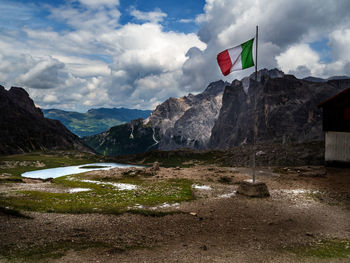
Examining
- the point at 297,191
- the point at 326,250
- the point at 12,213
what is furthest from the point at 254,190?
the point at 12,213

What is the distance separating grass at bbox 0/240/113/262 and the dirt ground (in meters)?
0.45

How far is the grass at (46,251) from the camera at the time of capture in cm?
1483

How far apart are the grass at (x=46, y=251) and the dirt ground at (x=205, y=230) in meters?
0.45

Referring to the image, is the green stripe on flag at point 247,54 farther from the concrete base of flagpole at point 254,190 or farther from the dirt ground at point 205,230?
the dirt ground at point 205,230

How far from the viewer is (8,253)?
1548 cm

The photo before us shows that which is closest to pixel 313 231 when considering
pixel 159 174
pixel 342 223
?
pixel 342 223

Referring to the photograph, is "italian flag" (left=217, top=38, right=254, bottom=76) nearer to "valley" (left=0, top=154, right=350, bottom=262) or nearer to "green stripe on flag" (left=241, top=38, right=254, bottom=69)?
"green stripe on flag" (left=241, top=38, right=254, bottom=69)

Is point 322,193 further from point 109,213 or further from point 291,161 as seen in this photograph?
point 291,161

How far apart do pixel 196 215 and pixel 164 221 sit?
3607mm

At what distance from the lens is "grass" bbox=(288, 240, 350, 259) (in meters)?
15.7

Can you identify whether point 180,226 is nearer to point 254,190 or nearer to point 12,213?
point 254,190

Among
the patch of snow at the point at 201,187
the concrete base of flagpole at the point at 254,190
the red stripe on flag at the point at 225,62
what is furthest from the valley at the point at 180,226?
the red stripe on flag at the point at 225,62

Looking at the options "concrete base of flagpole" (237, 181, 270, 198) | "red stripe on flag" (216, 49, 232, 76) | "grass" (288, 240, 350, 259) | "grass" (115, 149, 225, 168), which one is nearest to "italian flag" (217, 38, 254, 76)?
"red stripe on flag" (216, 49, 232, 76)

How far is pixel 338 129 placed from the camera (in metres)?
48.8
